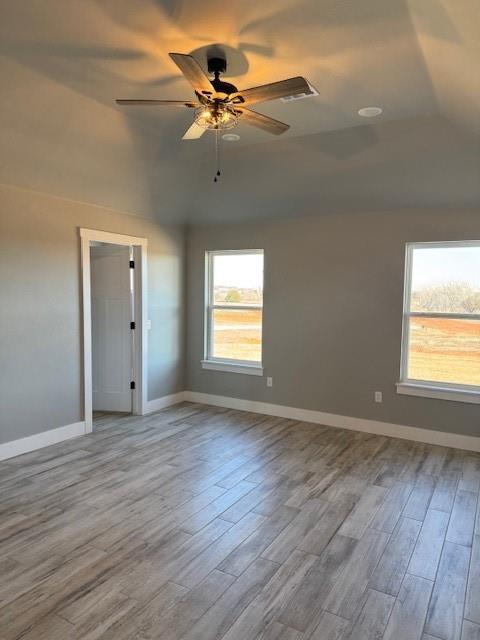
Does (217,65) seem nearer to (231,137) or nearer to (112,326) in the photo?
(231,137)

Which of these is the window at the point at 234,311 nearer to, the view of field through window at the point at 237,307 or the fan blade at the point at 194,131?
the view of field through window at the point at 237,307

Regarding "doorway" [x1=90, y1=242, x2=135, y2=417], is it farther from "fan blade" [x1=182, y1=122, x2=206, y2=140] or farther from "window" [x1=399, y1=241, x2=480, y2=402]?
"window" [x1=399, y1=241, x2=480, y2=402]

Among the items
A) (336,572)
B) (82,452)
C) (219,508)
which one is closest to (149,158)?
(82,452)

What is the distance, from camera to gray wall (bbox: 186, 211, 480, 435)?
461 cm

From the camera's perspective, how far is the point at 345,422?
16.6ft

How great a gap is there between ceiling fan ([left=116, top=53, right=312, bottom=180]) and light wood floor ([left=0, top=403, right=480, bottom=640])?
8.65ft

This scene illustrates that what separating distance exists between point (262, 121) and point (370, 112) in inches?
44.3

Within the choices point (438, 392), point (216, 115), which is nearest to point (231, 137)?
point (216, 115)

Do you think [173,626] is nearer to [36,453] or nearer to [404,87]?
[36,453]

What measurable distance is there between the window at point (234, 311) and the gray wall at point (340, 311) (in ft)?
0.59

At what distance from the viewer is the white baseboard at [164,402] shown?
5.58 m

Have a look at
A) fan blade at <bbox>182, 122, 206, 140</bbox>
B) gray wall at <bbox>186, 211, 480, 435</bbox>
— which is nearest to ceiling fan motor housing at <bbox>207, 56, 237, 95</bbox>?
fan blade at <bbox>182, 122, 206, 140</bbox>

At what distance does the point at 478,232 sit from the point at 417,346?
132cm

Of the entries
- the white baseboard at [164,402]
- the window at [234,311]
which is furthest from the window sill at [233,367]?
the white baseboard at [164,402]
